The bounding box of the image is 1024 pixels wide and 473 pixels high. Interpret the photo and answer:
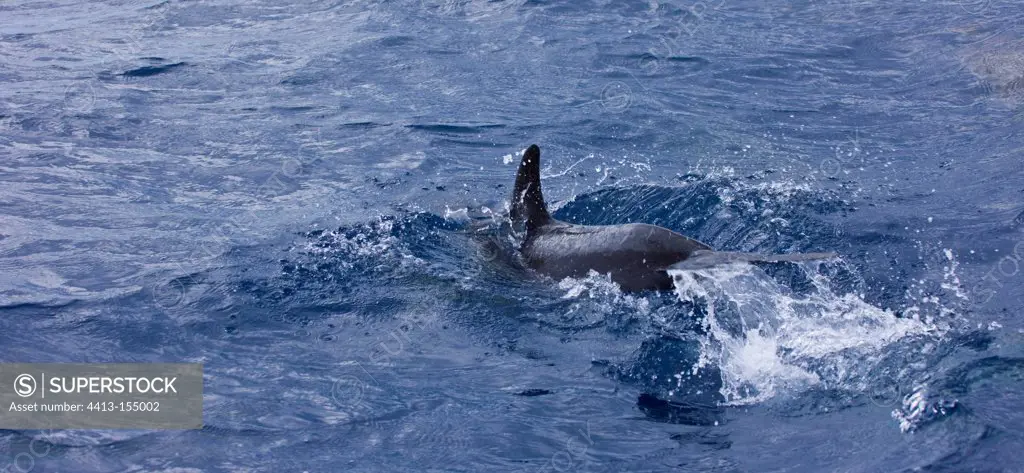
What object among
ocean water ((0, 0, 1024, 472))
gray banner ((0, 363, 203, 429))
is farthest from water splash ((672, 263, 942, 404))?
gray banner ((0, 363, 203, 429))

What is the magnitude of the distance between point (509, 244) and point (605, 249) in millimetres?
1356

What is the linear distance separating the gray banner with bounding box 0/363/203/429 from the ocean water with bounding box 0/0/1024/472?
16 cm

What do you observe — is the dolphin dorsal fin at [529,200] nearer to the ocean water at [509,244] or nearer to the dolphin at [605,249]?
the dolphin at [605,249]

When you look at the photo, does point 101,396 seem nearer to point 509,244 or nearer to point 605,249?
point 509,244

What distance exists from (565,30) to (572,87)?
3366 millimetres

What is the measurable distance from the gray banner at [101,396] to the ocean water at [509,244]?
0.16 metres

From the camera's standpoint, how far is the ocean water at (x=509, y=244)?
649 centimetres

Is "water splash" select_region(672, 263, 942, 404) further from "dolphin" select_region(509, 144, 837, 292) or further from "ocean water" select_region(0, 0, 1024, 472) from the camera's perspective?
"dolphin" select_region(509, 144, 837, 292)

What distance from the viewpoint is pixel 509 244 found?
9242 mm

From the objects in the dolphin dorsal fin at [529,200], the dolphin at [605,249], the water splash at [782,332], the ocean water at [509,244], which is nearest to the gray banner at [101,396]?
the ocean water at [509,244]

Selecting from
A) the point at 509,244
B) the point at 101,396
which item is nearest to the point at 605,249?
the point at 509,244

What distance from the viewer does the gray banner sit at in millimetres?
6703

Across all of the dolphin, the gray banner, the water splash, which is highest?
the dolphin

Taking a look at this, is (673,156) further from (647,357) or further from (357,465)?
(357,465)
